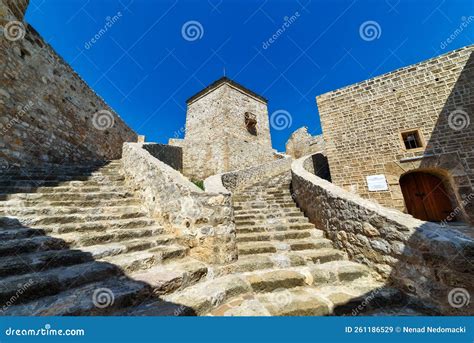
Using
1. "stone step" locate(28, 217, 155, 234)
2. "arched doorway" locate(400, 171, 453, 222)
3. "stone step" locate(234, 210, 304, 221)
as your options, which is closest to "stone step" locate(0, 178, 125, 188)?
"stone step" locate(28, 217, 155, 234)

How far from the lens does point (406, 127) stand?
22.9ft

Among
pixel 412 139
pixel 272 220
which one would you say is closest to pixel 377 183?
pixel 412 139

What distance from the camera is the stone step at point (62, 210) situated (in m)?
2.91

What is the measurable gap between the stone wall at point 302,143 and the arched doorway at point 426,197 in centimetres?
1091

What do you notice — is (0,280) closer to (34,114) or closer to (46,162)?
(46,162)

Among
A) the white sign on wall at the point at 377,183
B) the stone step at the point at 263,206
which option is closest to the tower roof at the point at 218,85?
the white sign on wall at the point at 377,183

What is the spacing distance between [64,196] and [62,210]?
0.57 metres

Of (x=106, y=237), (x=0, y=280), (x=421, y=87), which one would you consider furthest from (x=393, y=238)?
(x=421, y=87)

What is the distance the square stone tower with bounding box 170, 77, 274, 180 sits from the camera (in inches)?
506

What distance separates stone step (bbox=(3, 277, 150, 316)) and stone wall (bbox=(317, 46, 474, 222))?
773 cm

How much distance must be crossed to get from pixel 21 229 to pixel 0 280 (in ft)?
3.33

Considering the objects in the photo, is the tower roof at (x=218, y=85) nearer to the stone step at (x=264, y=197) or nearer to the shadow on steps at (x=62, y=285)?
the stone step at (x=264, y=197)

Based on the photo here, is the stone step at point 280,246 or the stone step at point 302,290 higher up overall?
the stone step at point 280,246

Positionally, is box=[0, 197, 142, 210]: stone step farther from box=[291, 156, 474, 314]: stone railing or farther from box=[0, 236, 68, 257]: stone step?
box=[291, 156, 474, 314]: stone railing
